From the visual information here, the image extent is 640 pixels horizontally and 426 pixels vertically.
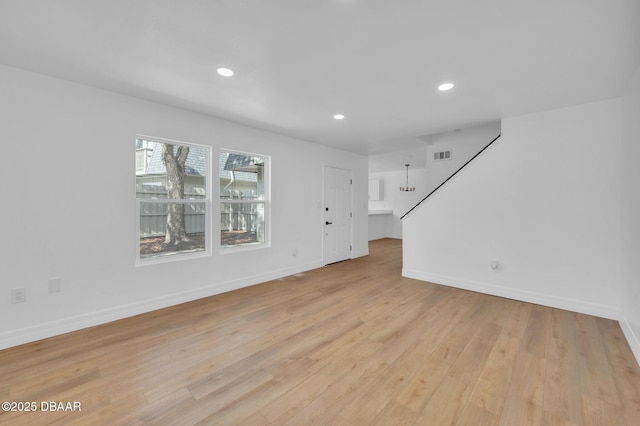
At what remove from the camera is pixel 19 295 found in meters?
2.46

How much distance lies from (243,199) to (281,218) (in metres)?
0.76

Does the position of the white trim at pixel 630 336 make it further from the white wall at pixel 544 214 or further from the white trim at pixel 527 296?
the white wall at pixel 544 214

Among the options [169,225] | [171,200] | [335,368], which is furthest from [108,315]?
[335,368]

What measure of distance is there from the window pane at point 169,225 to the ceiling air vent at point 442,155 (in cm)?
443

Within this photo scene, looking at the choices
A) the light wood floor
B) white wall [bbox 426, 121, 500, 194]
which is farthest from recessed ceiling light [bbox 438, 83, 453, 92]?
the light wood floor

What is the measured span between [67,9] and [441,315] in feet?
13.5

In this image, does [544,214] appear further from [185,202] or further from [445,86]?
[185,202]

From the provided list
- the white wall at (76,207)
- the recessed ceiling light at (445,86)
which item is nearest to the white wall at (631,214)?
the recessed ceiling light at (445,86)

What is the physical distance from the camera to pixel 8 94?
94.8 inches

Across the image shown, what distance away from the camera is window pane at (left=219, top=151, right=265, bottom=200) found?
13.1 feet

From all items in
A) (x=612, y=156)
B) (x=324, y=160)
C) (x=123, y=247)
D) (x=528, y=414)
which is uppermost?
(x=324, y=160)

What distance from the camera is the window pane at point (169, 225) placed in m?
3.30

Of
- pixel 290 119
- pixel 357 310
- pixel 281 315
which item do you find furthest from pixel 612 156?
pixel 281 315

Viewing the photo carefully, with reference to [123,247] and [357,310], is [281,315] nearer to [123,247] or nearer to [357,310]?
[357,310]
